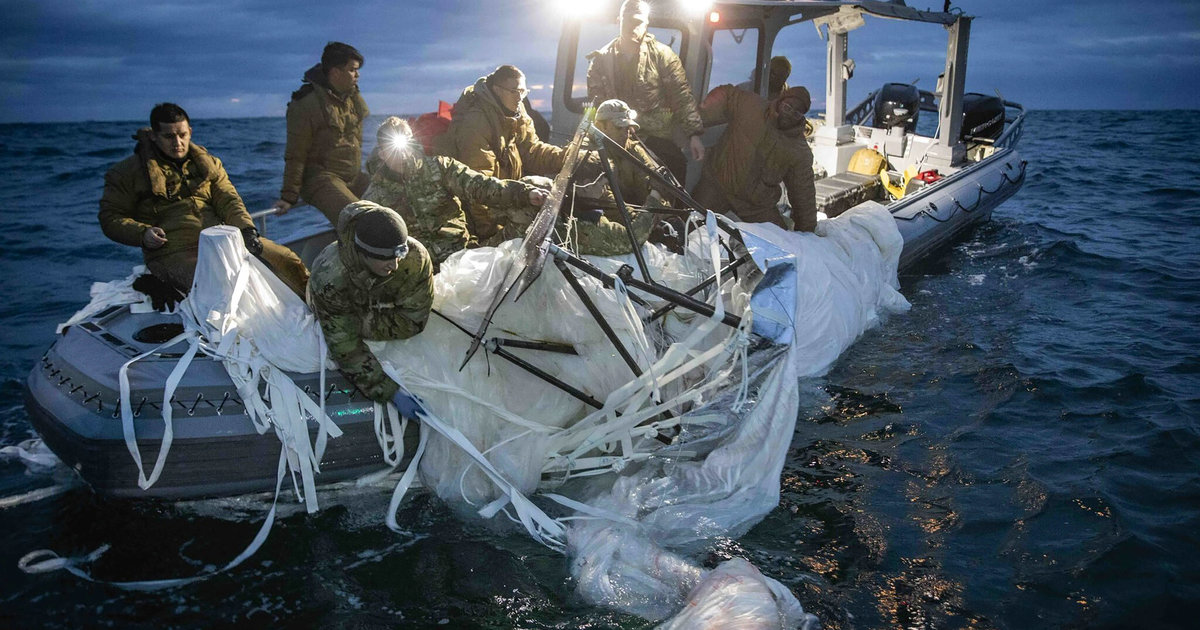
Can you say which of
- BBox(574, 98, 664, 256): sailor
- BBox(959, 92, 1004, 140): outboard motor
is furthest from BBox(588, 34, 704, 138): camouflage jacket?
BBox(959, 92, 1004, 140): outboard motor

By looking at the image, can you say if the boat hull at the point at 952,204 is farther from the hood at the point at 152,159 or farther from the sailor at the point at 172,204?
the hood at the point at 152,159

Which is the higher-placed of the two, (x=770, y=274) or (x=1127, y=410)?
(x=770, y=274)

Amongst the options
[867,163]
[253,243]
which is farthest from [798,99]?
Answer: [253,243]

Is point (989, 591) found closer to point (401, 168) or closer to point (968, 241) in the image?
point (401, 168)

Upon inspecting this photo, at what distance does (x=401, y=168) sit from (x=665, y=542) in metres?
2.48

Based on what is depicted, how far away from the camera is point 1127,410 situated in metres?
5.63

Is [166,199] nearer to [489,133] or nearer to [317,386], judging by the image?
[317,386]

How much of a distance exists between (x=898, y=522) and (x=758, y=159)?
306cm

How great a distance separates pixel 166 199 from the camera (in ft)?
14.4

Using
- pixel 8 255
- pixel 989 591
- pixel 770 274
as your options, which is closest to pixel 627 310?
pixel 770 274

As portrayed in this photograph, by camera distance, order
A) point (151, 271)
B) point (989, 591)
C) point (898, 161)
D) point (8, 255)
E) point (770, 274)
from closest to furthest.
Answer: point (989, 591), point (770, 274), point (151, 271), point (898, 161), point (8, 255)

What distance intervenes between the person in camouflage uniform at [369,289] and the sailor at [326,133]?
1.72 metres

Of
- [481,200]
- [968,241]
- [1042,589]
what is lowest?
[1042,589]

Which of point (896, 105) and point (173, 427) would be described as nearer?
point (173, 427)
